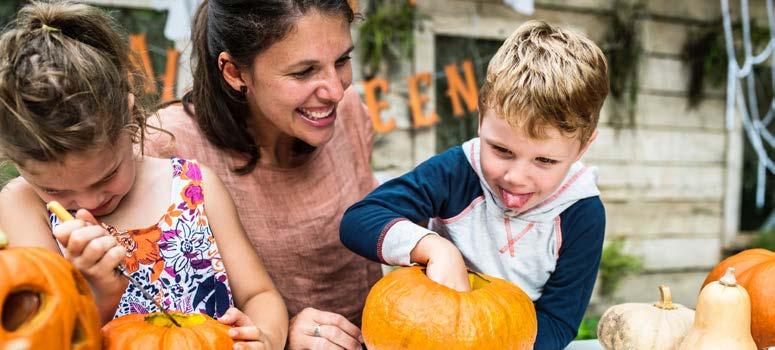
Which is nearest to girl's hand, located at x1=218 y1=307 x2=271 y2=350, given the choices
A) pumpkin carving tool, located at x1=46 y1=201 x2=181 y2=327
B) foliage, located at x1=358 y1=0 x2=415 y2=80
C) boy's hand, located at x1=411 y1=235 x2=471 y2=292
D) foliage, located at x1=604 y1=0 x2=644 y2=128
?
pumpkin carving tool, located at x1=46 y1=201 x2=181 y2=327

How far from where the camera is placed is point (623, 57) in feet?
15.0

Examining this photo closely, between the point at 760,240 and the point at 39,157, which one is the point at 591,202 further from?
the point at 760,240

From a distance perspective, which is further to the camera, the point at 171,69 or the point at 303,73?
the point at 171,69

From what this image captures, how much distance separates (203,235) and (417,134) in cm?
269

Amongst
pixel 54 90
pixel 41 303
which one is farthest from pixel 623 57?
pixel 41 303

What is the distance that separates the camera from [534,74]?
1.35 meters

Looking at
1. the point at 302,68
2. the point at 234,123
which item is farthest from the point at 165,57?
the point at 302,68

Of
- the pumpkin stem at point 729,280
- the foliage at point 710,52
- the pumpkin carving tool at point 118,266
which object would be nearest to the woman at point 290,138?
the pumpkin carving tool at point 118,266

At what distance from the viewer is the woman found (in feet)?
5.16

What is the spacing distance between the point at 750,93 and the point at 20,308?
210 inches

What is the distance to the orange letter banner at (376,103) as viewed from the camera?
391 cm

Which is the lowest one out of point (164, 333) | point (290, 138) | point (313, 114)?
point (164, 333)

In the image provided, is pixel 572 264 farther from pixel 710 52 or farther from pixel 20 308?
pixel 710 52

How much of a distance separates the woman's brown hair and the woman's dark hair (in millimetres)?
400
